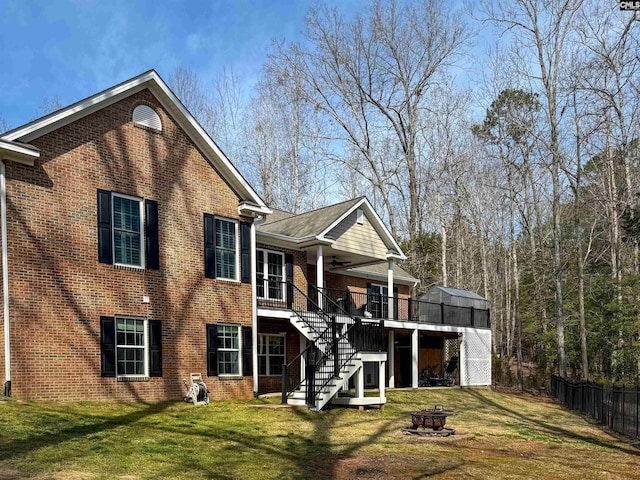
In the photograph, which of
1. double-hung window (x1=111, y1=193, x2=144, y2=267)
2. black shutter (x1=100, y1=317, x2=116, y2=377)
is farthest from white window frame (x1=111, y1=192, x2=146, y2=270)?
black shutter (x1=100, y1=317, x2=116, y2=377)

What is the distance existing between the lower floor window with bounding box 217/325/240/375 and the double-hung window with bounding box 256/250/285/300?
2.68m

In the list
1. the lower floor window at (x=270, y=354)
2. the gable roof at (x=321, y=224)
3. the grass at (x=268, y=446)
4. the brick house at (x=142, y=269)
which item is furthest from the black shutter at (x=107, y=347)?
the lower floor window at (x=270, y=354)

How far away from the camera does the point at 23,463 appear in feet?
28.5

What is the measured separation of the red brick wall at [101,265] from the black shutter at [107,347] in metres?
0.13

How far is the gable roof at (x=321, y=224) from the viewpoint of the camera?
21.4 metres

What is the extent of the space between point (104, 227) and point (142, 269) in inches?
56.6

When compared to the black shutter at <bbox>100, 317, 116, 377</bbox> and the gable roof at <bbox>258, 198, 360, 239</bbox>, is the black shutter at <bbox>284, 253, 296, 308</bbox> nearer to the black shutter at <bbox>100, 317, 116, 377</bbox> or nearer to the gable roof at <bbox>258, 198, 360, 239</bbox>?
the gable roof at <bbox>258, 198, 360, 239</bbox>

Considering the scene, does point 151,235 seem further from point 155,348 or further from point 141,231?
point 155,348

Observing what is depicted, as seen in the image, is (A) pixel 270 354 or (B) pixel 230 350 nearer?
(B) pixel 230 350

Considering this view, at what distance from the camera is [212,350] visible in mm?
17312

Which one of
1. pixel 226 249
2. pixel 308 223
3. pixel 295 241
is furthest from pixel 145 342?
pixel 308 223

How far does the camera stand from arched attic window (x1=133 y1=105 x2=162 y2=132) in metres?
16.2

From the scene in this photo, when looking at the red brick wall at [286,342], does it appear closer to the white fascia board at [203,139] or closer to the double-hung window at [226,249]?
the double-hung window at [226,249]

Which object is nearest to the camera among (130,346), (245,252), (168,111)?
(130,346)
